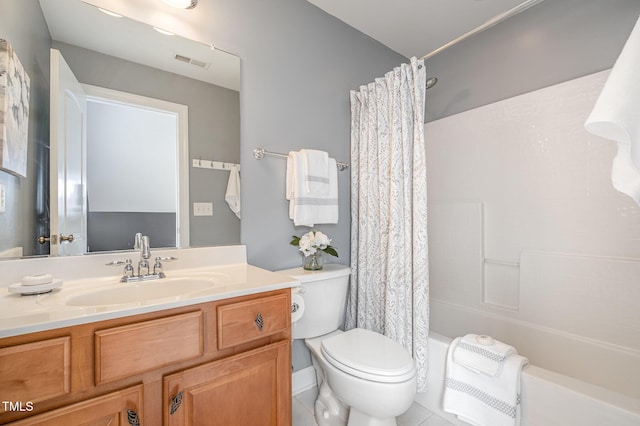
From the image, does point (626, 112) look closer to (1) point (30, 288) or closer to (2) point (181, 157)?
(2) point (181, 157)

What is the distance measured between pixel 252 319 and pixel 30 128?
42.5 inches

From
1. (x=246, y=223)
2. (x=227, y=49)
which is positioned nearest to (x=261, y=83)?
(x=227, y=49)

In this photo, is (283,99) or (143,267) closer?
(143,267)

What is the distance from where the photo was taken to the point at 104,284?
42.9 inches

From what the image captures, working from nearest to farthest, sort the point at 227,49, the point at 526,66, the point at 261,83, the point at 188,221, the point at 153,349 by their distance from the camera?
1. the point at 153,349
2. the point at 188,221
3. the point at 227,49
4. the point at 261,83
5. the point at 526,66

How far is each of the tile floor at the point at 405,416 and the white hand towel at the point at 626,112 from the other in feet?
4.51

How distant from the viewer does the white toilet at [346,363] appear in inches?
45.8

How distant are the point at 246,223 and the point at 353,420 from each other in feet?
3.57

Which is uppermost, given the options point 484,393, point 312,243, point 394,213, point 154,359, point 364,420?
point 394,213

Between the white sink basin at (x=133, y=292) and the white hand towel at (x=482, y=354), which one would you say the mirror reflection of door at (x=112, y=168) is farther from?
the white hand towel at (x=482, y=354)

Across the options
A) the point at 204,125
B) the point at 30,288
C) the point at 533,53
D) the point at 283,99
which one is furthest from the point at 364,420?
the point at 533,53

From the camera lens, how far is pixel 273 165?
67.1 inches

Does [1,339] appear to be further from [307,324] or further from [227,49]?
[227,49]

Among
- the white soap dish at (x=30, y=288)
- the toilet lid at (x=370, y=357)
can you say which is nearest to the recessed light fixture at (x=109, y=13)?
the white soap dish at (x=30, y=288)
